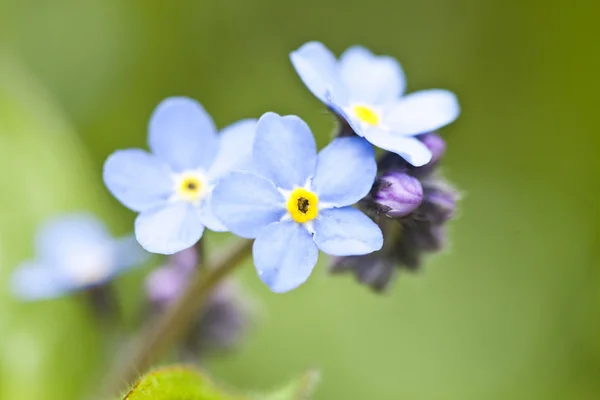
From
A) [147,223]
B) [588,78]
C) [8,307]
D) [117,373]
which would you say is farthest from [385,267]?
[588,78]

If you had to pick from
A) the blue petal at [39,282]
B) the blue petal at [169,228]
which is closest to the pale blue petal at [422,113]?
the blue petal at [169,228]

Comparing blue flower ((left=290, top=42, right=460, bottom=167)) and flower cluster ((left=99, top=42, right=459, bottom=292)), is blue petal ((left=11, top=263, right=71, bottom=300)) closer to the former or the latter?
flower cluster ((left=99, top=42, right=459, bottom=292))

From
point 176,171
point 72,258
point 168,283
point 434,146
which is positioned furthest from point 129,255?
point 434,146

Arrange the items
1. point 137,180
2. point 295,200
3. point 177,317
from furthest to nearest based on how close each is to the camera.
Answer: point 177,317 < point 137,180 < point 295,200

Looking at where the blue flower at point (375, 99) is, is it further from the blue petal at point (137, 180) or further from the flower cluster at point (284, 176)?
the blue petal at point (137, 180)

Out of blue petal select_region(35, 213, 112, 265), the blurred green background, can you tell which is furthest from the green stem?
the blurred green background

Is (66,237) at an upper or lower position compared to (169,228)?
lower

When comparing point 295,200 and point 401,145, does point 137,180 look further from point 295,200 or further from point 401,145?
point 401,145
